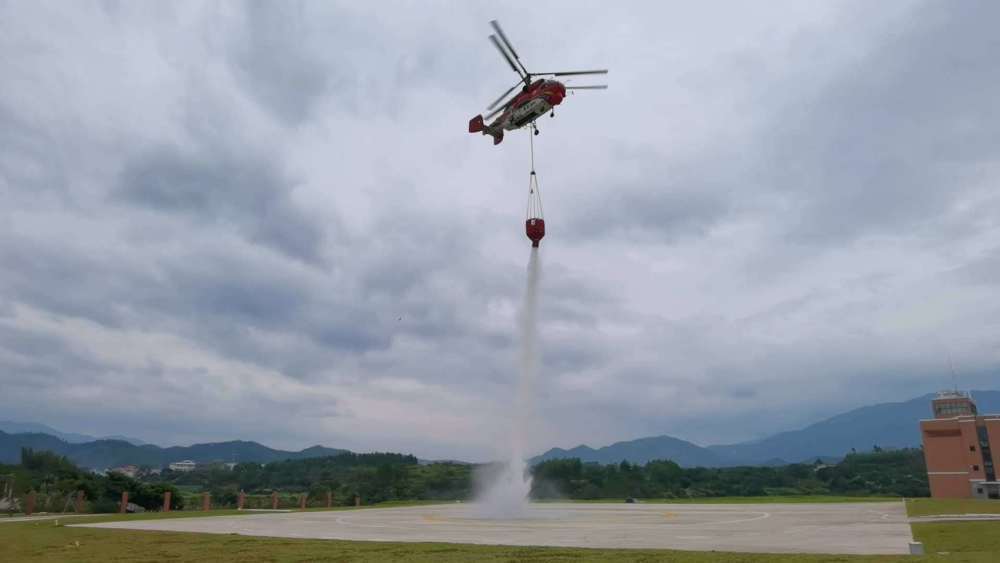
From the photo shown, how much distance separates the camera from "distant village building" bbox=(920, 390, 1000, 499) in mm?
93062

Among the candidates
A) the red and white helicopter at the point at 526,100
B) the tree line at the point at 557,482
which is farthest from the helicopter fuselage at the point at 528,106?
the tree line at the point at 557,482

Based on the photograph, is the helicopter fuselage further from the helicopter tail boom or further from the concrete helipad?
the concrete helipad

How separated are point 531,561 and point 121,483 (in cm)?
6742

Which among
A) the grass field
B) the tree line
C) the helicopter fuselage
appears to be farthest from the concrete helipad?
the tree line

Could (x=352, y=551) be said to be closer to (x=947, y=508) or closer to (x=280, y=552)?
(x=280, y=552)

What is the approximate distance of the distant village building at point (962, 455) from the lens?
93062 mm

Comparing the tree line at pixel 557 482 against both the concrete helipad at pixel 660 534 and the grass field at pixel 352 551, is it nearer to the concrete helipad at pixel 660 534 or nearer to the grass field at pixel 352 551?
the concrete helipad at pixel 660 534

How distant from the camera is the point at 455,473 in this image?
131 meters

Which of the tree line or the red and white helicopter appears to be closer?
the red and white helicopter

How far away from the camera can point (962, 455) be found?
96125mm

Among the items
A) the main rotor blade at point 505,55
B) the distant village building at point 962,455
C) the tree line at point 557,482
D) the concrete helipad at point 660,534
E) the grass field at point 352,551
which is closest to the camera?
the grass field at point 352,551

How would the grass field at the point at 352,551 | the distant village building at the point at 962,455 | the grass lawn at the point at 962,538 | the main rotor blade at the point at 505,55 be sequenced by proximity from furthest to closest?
1. the distant village building at the point at 962,455
2. the main rotor blade at the point at 505,55
3. the grass lawn at the point at 962,538
4. the grass field at the point at 352,551

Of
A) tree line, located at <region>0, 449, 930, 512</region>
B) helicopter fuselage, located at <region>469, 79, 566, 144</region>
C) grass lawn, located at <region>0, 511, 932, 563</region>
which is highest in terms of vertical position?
helicopter fuselage, located at <region>469, 79, 566, 144</region>

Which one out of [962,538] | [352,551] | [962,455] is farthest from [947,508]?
[962,455]
